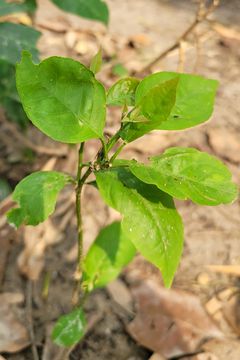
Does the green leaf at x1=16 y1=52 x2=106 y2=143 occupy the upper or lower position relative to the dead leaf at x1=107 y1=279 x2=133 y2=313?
upper

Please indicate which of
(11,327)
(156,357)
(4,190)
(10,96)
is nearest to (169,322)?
(156,357)

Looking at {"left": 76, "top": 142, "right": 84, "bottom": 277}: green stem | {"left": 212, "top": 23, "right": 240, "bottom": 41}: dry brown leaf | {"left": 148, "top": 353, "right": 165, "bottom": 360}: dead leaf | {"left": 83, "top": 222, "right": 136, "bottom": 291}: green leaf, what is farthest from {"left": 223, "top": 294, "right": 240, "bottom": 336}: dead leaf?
{"left": 212, "top": 23, "right": 240, "bottom": 41}: dry brown leaf

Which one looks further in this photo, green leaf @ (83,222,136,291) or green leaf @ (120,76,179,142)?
green leaf @ (83,222,136,291)

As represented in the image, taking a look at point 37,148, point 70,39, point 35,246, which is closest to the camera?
point 35,246

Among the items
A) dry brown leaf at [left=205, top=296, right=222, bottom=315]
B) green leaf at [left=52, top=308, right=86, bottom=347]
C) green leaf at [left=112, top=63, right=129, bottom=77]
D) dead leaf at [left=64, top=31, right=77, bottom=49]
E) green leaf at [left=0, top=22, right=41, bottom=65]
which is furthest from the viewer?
dead leaf at [left=64, top=31, right=77, bottom=49]

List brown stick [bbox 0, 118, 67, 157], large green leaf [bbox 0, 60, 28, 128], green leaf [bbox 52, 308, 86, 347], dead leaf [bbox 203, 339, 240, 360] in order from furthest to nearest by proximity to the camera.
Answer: brown stick [bbox 0, 118, 67, 157] < large green leaf [bbox 0, 60, 28, 128] < dead leaf [bbox 203, 339, 240, 360] < green leaf [bbox 52, 308, 86, 347]

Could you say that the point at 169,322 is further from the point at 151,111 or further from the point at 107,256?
the point at 151,111

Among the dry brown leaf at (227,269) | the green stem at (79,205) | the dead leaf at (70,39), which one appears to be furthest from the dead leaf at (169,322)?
the dead leaf at (70,39)

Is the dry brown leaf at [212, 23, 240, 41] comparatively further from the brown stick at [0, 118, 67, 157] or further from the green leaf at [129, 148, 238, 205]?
the green leaf at [129, 148, 238, 205]

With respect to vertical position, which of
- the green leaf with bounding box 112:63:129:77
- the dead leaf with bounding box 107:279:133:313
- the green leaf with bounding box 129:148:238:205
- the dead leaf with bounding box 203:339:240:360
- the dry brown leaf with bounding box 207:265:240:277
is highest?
the green leaf with bounding box 129:148:238:205
